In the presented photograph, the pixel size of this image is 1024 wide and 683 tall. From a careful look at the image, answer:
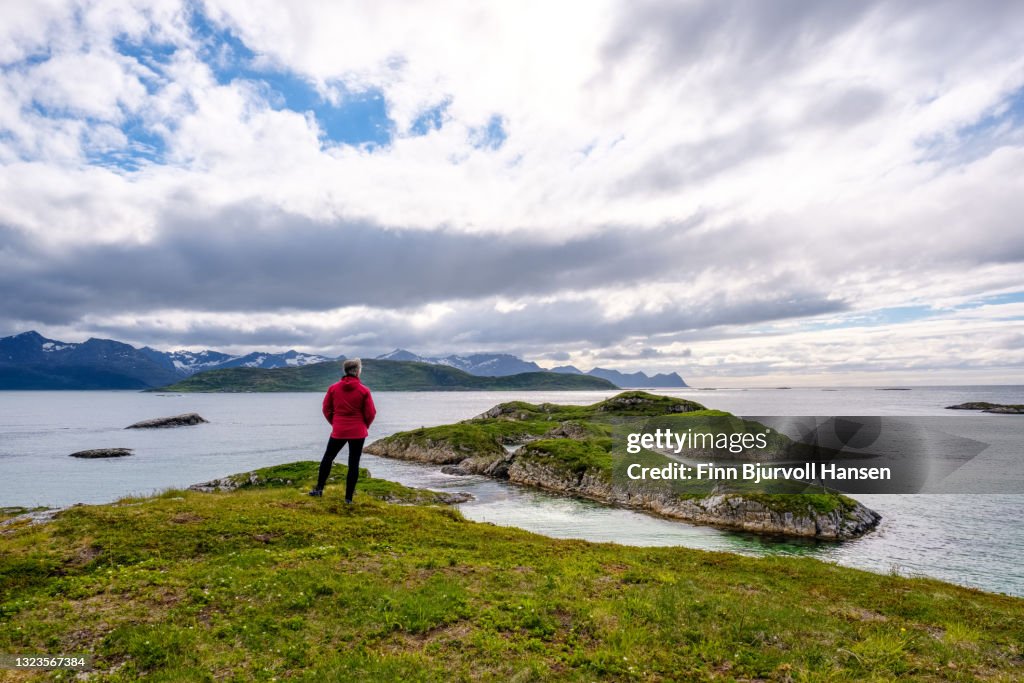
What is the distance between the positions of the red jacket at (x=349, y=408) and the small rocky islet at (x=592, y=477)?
36.9 metres

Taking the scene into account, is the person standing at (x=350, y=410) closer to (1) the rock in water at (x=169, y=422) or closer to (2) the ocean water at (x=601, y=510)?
(2) the ocean water at (x=601, y=510)

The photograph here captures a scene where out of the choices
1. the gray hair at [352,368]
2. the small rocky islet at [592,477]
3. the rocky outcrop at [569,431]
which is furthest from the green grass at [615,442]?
the gray hair at [352,368]

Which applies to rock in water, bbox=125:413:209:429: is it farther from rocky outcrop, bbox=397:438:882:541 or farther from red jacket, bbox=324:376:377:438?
red jacket, bbox=324:376:377:438

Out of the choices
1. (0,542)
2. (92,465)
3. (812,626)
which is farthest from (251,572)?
(92,465)

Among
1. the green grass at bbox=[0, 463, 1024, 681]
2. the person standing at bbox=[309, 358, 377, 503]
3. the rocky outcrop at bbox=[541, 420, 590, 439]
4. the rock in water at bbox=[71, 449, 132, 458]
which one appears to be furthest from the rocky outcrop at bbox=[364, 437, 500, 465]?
the green grass at bbox=[0, 463, 1024, 681]

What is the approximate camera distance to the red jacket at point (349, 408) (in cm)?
1936

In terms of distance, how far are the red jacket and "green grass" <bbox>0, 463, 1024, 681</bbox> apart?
3.71 meters

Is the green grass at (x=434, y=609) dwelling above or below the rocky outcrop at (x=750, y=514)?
above

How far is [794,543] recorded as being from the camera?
3906cm

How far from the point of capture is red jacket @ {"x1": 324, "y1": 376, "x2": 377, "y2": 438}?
19.4 m

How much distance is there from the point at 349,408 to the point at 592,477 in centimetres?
4448

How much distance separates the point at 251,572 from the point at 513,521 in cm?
3286

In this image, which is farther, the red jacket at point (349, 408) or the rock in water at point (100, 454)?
the rock in water at point (100, 454)

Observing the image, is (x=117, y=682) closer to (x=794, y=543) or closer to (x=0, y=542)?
(x=0, y=542)
